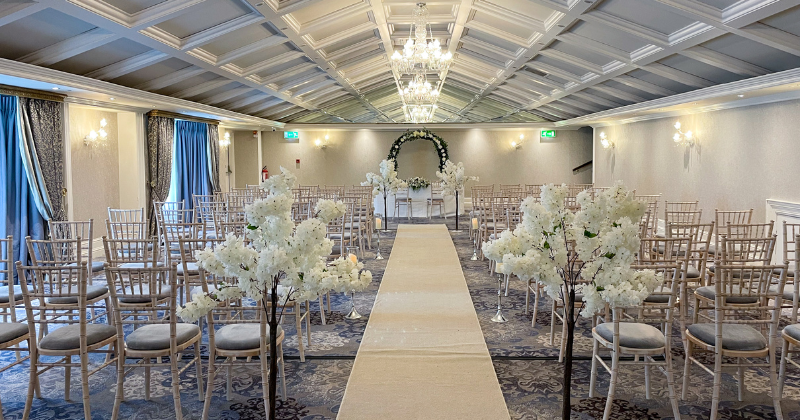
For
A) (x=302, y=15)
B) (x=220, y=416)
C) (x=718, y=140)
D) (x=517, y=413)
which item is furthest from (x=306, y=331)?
(x=718, y=140)

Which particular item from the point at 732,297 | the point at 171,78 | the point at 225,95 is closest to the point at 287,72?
the point at 225,95

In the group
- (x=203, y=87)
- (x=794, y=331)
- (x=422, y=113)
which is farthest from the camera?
(x=422, y=113)

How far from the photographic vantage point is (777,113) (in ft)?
28.4

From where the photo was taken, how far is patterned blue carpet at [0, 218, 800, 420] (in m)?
3.82

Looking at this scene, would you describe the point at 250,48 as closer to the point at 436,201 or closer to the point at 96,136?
the point at 96,136

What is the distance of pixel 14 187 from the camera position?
25.3 ft

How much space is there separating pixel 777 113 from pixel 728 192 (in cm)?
177

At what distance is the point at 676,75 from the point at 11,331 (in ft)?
29.4

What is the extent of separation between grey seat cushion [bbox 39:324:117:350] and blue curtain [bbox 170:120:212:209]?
9868mm

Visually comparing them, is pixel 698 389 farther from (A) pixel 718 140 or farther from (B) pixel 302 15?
(A) pixel 718 140

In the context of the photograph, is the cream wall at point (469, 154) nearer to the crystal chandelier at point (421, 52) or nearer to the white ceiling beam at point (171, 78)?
the white ceiling beam at point (171, 78)

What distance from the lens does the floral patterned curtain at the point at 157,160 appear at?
11.5 m

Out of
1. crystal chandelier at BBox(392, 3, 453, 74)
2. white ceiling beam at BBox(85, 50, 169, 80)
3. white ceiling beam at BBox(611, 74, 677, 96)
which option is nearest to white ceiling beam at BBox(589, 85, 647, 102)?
white ceiling beam at BBox(611, 74, 677, 96)

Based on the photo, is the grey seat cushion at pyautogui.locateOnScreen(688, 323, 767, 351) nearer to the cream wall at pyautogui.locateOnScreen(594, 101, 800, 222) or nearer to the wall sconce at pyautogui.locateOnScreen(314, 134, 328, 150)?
the cream wall at pyautogui.locateOnScreen(594, 101, 800, 222)
